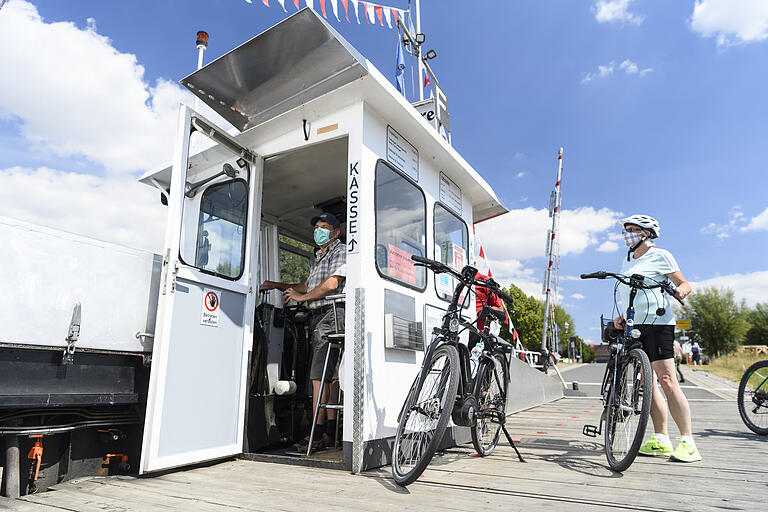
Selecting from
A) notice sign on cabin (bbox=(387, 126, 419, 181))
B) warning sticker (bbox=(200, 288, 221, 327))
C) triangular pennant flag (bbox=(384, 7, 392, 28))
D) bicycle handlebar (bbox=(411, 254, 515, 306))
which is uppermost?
triangular pennant flag (bbox=(384, 7, 392, 28))

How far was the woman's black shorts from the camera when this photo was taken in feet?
11.4

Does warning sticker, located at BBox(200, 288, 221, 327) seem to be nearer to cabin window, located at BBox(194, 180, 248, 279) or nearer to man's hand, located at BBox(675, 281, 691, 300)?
cabin window, located at BBox(194, 180, 248, 279)

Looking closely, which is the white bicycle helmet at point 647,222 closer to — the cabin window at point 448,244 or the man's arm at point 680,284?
the man's arm at point 680,284

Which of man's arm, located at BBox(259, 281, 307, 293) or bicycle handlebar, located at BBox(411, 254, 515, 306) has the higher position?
man's arm, located at BBox(259, 281, 307, 293)

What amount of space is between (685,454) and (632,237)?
1.58 meters

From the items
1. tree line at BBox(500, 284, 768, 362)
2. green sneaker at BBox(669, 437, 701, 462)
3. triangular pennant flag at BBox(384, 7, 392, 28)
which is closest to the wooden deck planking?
green sneaker at BBox(669, 437, 701, 462)

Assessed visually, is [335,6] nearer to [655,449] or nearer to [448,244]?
[448,244]

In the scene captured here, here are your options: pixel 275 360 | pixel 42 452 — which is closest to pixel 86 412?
pixel 42 452

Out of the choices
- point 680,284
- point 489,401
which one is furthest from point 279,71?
point 680,284

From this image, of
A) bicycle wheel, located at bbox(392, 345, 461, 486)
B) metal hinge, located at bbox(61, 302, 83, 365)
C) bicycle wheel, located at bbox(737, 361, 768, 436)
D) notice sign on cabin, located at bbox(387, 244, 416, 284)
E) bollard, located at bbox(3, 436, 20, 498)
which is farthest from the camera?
bicycle wheel, located at bbox(737, 361, 768, 436)

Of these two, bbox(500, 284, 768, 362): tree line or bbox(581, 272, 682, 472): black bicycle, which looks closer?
bbox(581, 272, 682, 472): black bicycle

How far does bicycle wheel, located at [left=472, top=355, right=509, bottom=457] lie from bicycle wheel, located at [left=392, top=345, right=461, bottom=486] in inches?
19.0

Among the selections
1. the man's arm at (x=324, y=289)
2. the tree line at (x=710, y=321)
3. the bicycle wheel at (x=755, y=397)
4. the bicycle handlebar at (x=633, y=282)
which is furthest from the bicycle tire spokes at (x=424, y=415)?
the tree line at (x=710, y=321)

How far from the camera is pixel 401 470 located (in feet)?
9.27
